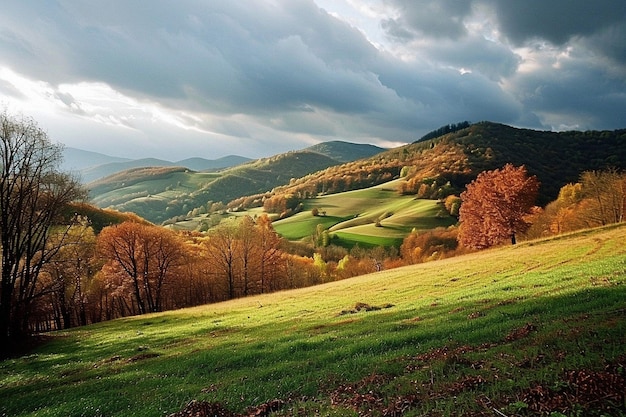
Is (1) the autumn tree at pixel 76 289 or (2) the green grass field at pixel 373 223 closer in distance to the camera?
(1) the autumn tree at pixel 76 289

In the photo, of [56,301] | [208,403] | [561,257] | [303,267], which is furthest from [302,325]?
[303,267]

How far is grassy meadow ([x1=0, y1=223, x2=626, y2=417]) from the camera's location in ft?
27.2

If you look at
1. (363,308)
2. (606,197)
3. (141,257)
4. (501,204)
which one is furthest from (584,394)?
(606,197)

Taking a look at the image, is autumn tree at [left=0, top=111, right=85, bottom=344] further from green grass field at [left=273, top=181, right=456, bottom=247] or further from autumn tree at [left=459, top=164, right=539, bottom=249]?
green grass field at [left=273, top=181, right=456, bottom=247]

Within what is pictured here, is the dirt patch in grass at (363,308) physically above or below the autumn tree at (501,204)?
below

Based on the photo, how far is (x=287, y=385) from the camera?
12117mm

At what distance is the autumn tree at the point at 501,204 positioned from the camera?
205 ft

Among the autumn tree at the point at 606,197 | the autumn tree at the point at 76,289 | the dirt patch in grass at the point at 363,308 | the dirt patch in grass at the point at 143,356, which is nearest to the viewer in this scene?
the dirt patch in grass at the point at 143,356

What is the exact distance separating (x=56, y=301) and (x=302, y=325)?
55836 mm

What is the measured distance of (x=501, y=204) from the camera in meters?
63.5

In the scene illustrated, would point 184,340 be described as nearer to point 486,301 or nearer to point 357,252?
point 486,301

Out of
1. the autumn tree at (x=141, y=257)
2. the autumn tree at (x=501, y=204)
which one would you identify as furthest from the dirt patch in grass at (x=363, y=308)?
the autumn tree at (x=141, y=257)

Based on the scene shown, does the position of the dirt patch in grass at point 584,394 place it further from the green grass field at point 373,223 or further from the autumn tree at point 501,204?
the green grass field at point 373,223

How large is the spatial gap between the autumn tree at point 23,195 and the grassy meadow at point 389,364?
7.61 metres
